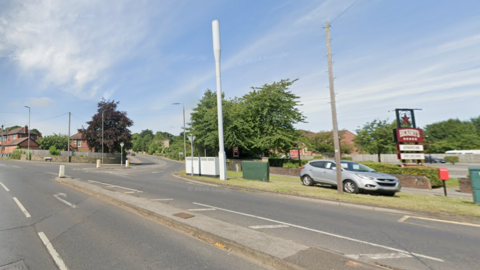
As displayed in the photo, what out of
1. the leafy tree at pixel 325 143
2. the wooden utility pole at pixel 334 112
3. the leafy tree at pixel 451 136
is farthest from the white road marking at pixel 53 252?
the leafy tree at pixel 451 136

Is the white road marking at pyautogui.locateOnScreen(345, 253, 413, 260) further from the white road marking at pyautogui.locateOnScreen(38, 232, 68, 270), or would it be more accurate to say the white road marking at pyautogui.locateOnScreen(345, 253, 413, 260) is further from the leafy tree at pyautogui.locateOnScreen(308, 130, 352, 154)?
the leafy tree at pyautogui.locateOnScreen(308, 130, 352, 154)

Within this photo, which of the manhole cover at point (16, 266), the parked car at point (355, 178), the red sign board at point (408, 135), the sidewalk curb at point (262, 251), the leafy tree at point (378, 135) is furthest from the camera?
the leafy tree at point (378, 135)

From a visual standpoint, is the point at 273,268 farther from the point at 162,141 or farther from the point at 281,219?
the point at 162,141

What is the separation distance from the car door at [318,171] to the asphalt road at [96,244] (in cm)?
989

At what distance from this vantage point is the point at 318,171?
13109mm

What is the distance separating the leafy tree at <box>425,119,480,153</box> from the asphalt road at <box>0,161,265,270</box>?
70059 millimetres

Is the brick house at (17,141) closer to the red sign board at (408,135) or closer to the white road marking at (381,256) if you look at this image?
the white road marking at (381,256)

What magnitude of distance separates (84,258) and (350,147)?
57.2m

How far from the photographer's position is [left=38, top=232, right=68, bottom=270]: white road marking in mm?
3664

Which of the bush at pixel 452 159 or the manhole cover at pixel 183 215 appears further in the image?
the bush at pixel 452 159

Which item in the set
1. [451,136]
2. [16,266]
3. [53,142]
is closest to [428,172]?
[16,266]

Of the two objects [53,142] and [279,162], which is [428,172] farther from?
[53,142]

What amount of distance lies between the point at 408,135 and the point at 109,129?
4433 cm

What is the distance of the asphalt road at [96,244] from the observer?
3.70 meters
